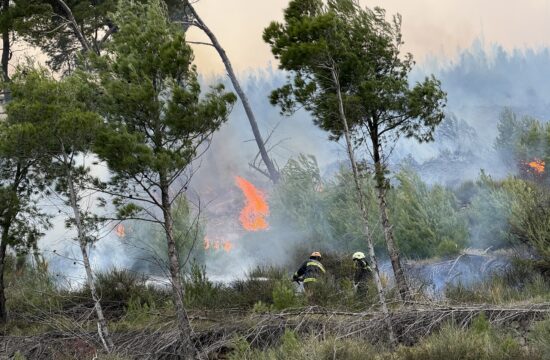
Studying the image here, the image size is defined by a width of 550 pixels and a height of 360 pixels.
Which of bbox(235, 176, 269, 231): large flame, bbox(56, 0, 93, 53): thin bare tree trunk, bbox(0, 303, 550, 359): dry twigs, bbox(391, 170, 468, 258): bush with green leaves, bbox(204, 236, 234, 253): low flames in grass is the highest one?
bbox(56, 0, 93, 53): thin bare tree trunk

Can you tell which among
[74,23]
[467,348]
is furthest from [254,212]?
[467,348]

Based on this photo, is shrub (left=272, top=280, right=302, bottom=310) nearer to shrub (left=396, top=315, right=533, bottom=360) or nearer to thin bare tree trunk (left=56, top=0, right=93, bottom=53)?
shrub (left=396, top=315, right=533, bottom=360)

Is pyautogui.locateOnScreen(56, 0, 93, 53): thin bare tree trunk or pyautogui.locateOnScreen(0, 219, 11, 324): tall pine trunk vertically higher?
pyautogui.locateOnScreen(56, 0, 93, 53): thin bare tree trunk

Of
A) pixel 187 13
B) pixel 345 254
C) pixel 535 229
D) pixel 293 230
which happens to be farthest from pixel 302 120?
pixel 535 229

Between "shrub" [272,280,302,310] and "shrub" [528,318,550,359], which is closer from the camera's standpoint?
"shrub" [528,318,550,359]

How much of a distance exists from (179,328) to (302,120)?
48085 millimetres

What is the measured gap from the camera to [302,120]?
60469mm

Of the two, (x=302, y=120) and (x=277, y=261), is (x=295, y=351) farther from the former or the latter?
(x=302, y=120)

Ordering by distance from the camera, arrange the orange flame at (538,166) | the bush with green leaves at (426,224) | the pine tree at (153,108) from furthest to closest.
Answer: the orange flame at (538,166) < the bush with green leaves at (426,224) < the pine tree at (153,108)

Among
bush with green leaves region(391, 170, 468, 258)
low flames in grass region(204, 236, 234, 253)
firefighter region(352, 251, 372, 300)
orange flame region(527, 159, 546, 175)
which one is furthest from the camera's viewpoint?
low flames in grass region(204, 236, 234, 253)

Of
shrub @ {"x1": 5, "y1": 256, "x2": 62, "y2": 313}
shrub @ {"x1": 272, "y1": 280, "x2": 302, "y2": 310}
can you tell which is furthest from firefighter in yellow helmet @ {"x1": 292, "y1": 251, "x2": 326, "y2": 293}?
shrub @ {"x1": 5, "y1": 256, "x2": 62, "y2": 313}

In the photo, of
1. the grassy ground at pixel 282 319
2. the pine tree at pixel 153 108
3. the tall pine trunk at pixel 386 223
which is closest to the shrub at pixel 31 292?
the grassy ground at pixel 282 319

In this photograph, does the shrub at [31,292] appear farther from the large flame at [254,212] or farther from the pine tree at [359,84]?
the large flame at [254,212]

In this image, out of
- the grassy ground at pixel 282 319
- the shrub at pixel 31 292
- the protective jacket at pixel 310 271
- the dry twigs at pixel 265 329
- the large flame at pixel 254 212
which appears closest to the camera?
the grassy ground at pixel 282 319
